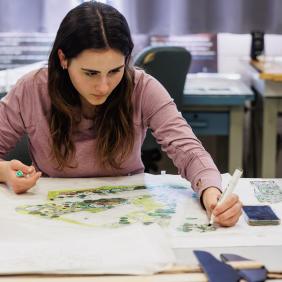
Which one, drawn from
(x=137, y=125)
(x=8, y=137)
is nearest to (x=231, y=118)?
(x=137, y=125)

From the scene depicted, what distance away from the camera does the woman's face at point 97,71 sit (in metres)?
1.26

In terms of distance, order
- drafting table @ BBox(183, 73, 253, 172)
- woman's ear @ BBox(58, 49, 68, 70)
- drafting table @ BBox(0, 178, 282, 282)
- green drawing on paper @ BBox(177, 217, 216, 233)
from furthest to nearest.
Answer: drafting table @ BBox(183, 73, 253, 172)
woman's ear @ BBox(58, 49, 68, 70)
green drawing on paper @ BBox(177, 217, 216, 233)
drafting table @ BBox(0, 178, 282, 282)

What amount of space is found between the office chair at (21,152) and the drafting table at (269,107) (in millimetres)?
1271

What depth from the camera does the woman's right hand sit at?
125cm

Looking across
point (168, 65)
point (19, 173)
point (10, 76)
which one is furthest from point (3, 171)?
point (10, 76)

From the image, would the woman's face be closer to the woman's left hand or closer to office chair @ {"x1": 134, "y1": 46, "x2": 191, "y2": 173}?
the woman's left hand

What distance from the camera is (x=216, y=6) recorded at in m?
2.88

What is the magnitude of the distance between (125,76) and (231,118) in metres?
1.27

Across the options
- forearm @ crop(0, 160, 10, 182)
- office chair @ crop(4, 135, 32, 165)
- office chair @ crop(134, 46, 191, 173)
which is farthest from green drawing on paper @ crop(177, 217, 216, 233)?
office chair @ crop(134, 46, 191, 173)

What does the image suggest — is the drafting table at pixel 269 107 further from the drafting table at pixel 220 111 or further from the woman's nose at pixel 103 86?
the woman's nose at pixel 103 86

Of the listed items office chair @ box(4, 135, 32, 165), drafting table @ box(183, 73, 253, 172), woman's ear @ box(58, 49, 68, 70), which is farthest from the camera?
drafting table @ box(183, 73, 253, 172)

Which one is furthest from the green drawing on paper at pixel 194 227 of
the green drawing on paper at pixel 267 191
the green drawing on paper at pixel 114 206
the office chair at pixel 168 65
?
the office chair at pixel 168 65

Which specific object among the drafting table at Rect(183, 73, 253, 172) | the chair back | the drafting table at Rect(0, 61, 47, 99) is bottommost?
the drafting table at Rect(183, 73, 253, 172)

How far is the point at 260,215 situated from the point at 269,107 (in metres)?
1.48
